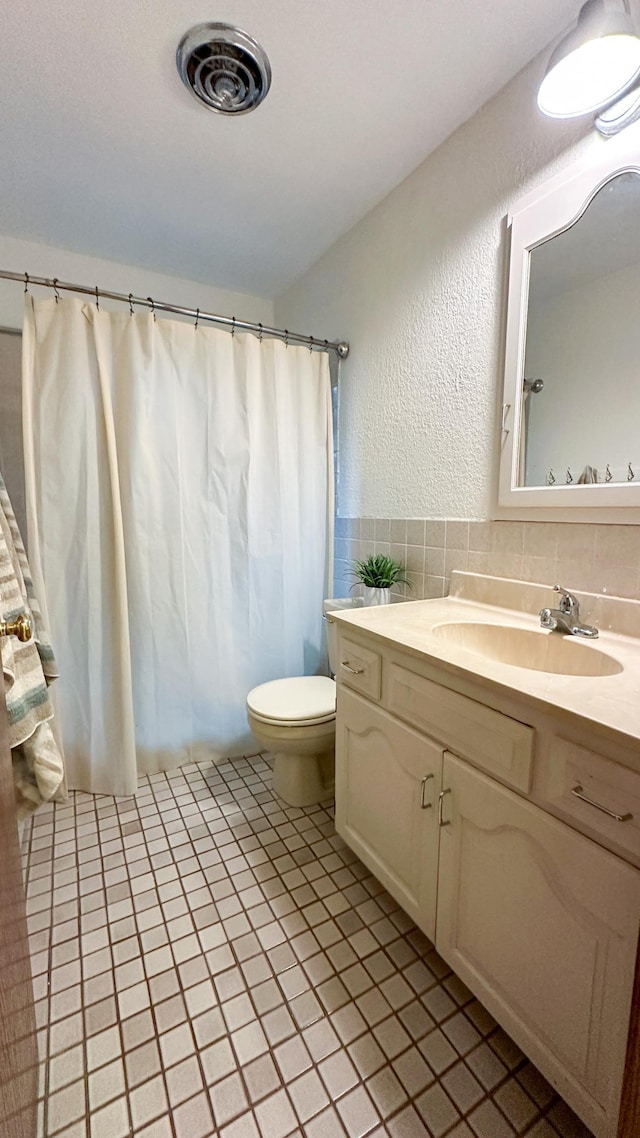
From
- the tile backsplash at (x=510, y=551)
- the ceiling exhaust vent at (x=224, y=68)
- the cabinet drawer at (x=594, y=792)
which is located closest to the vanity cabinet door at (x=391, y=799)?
the cabinet drawer at (x=594, y=792)

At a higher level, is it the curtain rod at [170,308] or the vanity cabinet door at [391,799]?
the curtain rod at [170,308]

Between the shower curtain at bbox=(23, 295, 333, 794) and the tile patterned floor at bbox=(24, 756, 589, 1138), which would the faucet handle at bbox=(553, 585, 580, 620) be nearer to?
the tile patterned floor at bbox=(24, 756, 589, 1138)

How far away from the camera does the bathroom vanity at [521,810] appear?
2.12ft

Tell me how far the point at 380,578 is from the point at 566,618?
0.68 meters

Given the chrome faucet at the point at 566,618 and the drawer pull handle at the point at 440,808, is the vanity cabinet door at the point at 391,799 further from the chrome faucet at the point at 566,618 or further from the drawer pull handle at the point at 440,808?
the chrome faucet at the point at 566,618

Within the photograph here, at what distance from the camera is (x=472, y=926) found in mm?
892

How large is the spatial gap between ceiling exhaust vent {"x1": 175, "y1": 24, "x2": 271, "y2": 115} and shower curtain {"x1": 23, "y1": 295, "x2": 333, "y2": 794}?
25.2 inches

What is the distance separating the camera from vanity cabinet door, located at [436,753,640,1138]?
2.13 ft

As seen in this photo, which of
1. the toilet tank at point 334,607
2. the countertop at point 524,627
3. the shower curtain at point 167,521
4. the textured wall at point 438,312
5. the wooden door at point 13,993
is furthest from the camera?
the toilet tank at point 334,607

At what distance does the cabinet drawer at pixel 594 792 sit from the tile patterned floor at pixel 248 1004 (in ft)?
2.08

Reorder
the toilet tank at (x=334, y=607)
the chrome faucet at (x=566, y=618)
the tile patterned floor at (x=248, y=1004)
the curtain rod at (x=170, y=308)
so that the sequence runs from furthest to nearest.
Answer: the toilet tank at (x=334, y=607) → the curtain rod at (x=170, y=308) → the chrome faucet at (x=566, y=618) → the tile patterned floor at (x=248, y=1004)

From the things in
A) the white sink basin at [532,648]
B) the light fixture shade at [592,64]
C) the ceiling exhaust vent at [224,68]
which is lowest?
the white sink basin at [532,648]

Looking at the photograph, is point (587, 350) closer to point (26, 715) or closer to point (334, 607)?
point (334, 607)

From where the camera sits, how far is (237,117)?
1.30 m
